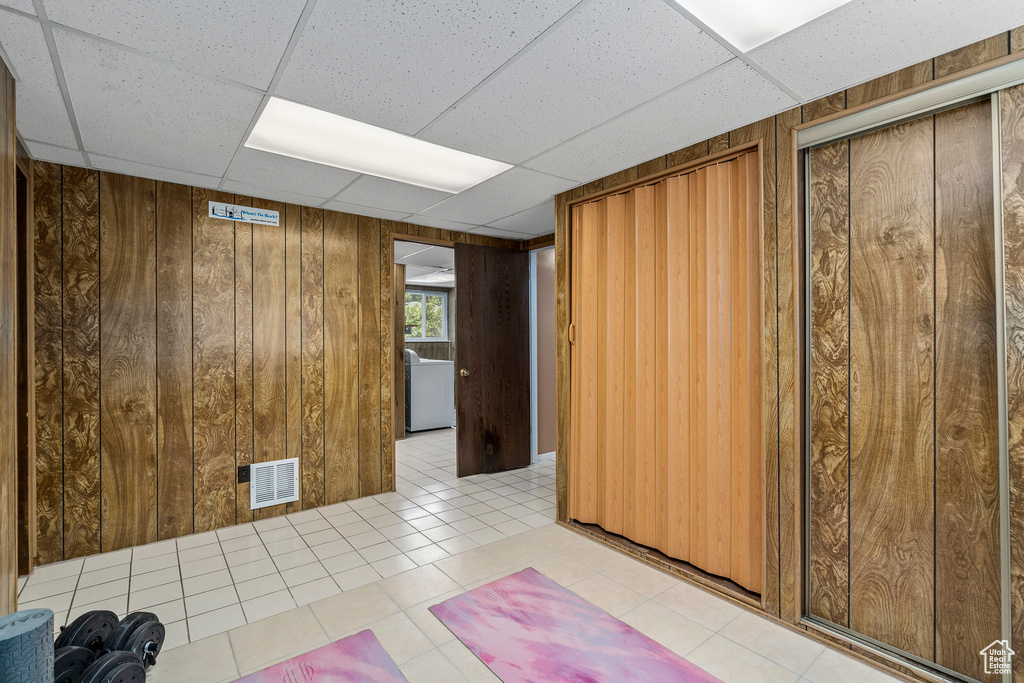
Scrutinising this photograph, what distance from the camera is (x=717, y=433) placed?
2.50m

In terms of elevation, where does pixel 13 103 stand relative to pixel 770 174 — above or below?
above

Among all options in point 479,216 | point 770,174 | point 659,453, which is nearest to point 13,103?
point 479,216

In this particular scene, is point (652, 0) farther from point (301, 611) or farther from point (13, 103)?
point (301, 611)

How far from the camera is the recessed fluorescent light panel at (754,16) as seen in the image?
153 centimetres

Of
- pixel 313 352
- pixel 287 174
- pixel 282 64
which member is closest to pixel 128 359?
pixel 313 352

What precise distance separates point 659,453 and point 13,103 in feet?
11.3

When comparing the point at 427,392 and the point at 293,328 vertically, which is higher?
the point at 293,328

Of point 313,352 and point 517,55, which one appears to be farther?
point 313,352

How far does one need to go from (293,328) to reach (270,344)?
8.1 inches

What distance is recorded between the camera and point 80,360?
2902 millimetres

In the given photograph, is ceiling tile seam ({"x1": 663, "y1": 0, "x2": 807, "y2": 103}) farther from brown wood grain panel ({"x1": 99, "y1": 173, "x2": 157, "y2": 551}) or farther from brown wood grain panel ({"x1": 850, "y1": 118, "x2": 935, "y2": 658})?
brown wood grain panel ({"x1": 99, "y1": 173, "x2": 157, "y2": 551})

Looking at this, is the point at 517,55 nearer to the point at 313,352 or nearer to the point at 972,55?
the point at 972,55

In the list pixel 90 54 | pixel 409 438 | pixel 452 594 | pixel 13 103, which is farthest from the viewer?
pixel 409 438

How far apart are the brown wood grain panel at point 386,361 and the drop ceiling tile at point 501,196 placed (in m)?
0.53
